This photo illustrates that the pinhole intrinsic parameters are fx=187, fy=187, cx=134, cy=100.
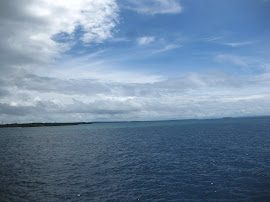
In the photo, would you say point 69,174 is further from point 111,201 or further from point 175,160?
point 175,160

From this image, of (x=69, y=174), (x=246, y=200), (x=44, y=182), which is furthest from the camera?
(x=69, y=174)

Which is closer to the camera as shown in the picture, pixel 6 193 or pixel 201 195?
pixel 201 195

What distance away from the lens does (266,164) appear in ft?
128

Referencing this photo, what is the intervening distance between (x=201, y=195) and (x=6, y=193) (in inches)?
1117

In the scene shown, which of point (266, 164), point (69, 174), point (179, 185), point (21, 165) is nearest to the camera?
point (179, 185)

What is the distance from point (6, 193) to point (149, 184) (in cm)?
2161

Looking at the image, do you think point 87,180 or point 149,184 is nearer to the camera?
point 149,184

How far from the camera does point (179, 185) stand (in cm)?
2972

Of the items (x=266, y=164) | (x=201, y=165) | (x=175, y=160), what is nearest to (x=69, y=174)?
(x=175, y=160)

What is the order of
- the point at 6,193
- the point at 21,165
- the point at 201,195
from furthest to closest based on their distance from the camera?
1. the point at 21,165
2. the point at 6,193
3. the point at 201,195

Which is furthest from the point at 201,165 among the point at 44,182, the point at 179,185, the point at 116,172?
the point at 44,182

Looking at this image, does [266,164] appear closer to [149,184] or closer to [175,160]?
[175,160]

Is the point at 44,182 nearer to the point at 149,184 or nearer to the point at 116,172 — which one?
the point at 116,172

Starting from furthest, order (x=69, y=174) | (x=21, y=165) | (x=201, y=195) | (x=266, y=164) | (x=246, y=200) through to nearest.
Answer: (x=21, y=165), (x=266, y=164), (x=69, y=174), (x=201, y=195), (x=246, y=200)
